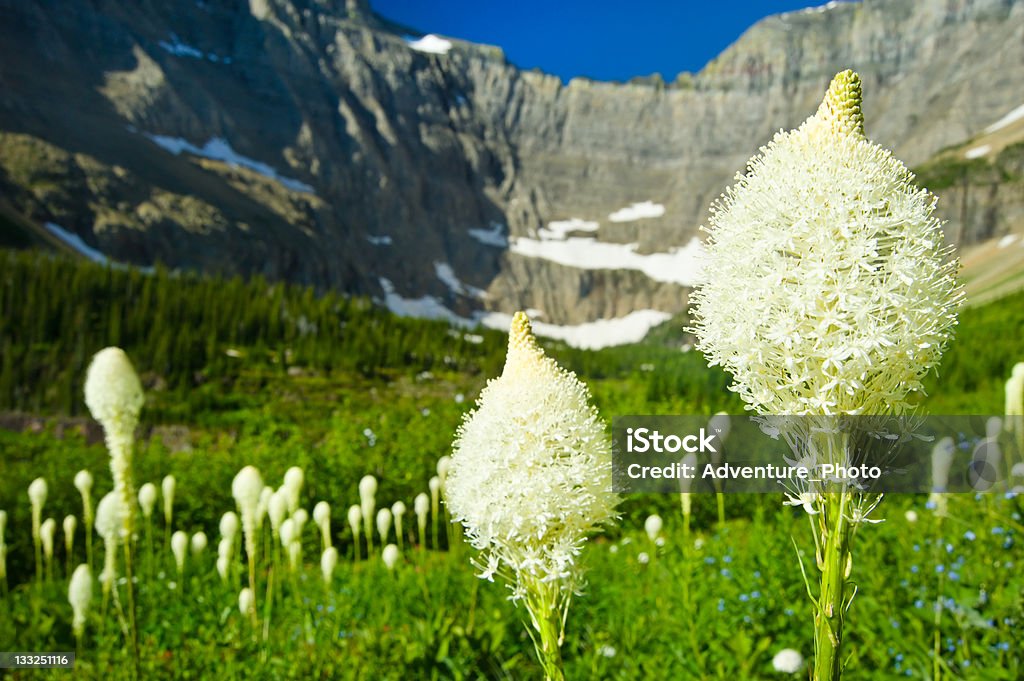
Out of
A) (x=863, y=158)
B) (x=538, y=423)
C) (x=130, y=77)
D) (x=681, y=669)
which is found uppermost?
(x=130, y=77)

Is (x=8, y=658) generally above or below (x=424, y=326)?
below

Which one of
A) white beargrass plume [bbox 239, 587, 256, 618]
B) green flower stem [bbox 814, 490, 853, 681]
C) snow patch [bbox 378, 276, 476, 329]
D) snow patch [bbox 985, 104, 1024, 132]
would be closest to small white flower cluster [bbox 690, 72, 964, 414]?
green flower stem [bbox 814, 490, 853, 681]

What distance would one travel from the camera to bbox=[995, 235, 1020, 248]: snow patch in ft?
482

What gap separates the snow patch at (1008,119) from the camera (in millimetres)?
183625

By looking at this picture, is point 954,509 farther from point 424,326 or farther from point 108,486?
point 424,326

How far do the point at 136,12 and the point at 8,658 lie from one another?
217356mm

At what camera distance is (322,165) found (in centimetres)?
19038

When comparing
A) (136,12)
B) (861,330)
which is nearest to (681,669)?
(861,330)

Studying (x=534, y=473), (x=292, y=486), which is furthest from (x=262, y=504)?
(x=534, y=473)

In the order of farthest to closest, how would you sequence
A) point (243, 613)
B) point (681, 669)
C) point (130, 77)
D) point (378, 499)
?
point (130, 77) → point (378, 499) → point (243, 613) → point (681, 669)

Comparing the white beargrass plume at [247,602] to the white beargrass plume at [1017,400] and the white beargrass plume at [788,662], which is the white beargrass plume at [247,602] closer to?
the white beargrass plume at [788,662]

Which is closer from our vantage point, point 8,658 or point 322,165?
point 8,658

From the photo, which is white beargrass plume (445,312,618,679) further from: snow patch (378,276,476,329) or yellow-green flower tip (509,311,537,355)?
snow patch (378,276,476,329)

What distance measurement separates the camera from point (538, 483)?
7.70 feet
